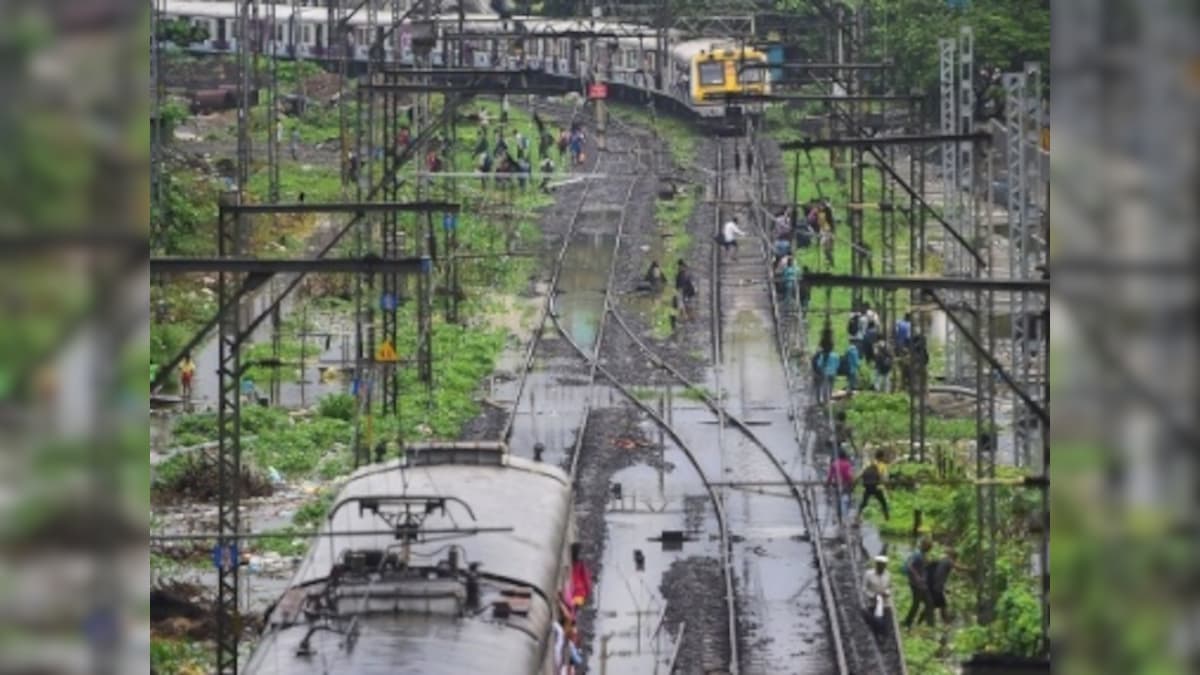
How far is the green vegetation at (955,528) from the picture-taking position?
1800cm

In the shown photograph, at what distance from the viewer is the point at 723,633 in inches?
737

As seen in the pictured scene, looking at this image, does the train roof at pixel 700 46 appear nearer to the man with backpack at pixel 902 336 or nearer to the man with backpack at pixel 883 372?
the man with backpack at pixel 902 336

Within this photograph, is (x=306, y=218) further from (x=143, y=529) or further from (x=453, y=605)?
(x=143, y=529)

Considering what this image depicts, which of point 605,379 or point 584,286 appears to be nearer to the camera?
point 605,379

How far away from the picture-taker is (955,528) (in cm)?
2288

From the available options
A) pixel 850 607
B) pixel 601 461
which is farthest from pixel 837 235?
pixel 850 607

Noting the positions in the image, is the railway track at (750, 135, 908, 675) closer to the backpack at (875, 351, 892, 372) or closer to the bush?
the backpack at (875, 351, 892, 372)

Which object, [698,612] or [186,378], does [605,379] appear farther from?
[698,612]

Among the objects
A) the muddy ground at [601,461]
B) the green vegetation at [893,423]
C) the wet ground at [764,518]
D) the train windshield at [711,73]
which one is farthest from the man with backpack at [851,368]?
the train windshield at [711,73]

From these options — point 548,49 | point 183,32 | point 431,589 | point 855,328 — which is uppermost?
point 183,32

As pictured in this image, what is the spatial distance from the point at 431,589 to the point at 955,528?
42.7 feet

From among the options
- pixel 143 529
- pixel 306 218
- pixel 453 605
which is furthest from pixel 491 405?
pixel 143 529

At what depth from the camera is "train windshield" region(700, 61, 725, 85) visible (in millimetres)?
54812

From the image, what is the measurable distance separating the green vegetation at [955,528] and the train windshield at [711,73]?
25391mm
